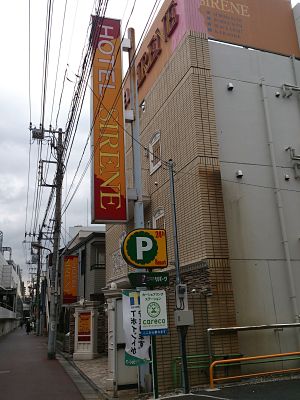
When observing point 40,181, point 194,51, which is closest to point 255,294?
point 194,51

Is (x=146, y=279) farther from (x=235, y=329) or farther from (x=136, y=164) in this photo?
(x=136, y=164)

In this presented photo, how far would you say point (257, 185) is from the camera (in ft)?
42.3

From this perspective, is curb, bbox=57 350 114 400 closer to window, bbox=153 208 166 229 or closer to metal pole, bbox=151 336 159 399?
metal pole, bbox=151 336 159 399

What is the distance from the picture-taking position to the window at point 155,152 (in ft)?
49.1

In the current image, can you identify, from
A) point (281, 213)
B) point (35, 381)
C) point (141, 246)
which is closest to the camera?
point (141, 246)

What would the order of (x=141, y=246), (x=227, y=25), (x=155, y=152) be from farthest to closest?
(x=155, y=152)
(x=227, y=25)
(x=141, y=246)

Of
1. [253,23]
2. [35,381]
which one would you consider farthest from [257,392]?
[253,23]

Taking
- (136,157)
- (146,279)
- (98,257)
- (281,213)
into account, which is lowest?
(146,279)

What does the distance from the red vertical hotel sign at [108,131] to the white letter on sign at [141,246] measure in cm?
287

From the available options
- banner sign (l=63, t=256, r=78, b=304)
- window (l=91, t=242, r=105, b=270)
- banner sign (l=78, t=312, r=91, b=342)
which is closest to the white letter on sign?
banner sign (l=78, t=312, r=91, b=342)

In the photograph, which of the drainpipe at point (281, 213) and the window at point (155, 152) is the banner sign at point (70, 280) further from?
the drainpipe at point (281, 213)

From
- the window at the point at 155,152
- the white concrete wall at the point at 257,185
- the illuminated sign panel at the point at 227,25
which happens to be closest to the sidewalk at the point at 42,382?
the white concrete wall at the point at 257,185

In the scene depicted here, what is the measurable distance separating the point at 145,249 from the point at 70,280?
57.4 feet

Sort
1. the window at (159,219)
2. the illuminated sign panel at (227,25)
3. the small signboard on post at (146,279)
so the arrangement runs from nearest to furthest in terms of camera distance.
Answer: the small signboard on post at (146,279) < the illuminated sign panel at (227,25) < the window at (159,219)
